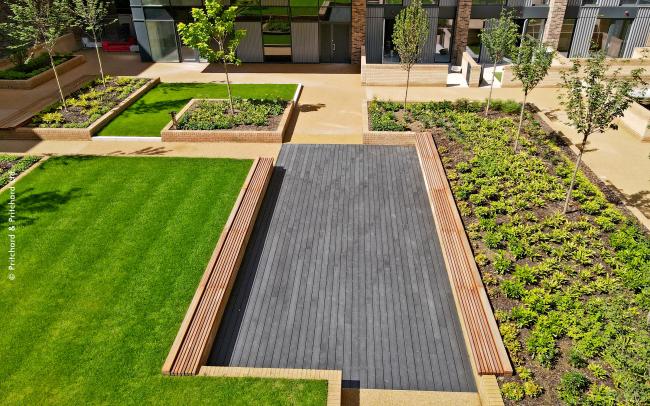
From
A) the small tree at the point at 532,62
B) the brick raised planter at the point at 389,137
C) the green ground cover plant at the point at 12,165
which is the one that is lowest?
the green ground cover plant at the point at 12,165

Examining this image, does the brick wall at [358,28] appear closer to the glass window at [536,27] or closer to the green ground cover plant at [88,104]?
the glass window at [536,27]

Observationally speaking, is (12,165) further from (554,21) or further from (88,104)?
(554,21)

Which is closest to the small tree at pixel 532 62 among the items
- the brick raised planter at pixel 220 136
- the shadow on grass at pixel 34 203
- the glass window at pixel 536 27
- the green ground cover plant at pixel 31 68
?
the brick raised planter at pixel 220 136

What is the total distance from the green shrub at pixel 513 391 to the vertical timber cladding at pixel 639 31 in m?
30.0

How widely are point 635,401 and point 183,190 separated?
13.8m

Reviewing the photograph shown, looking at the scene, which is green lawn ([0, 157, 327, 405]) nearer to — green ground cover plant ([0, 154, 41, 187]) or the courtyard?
the courtyard

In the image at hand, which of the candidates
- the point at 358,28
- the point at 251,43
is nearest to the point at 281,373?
the point at 358,28

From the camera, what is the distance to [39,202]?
15.8 meters

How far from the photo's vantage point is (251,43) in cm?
3105

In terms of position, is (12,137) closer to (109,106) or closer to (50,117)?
(50,117)

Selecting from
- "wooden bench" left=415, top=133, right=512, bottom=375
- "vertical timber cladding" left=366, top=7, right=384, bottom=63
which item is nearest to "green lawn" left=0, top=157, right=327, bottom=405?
"wooden bench" left=415, top=133, right=512, bottom=375

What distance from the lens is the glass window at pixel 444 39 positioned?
3005 centimetres

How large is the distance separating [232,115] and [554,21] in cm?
2146

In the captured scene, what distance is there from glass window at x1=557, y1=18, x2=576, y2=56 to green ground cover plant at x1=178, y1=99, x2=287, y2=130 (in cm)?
1978
